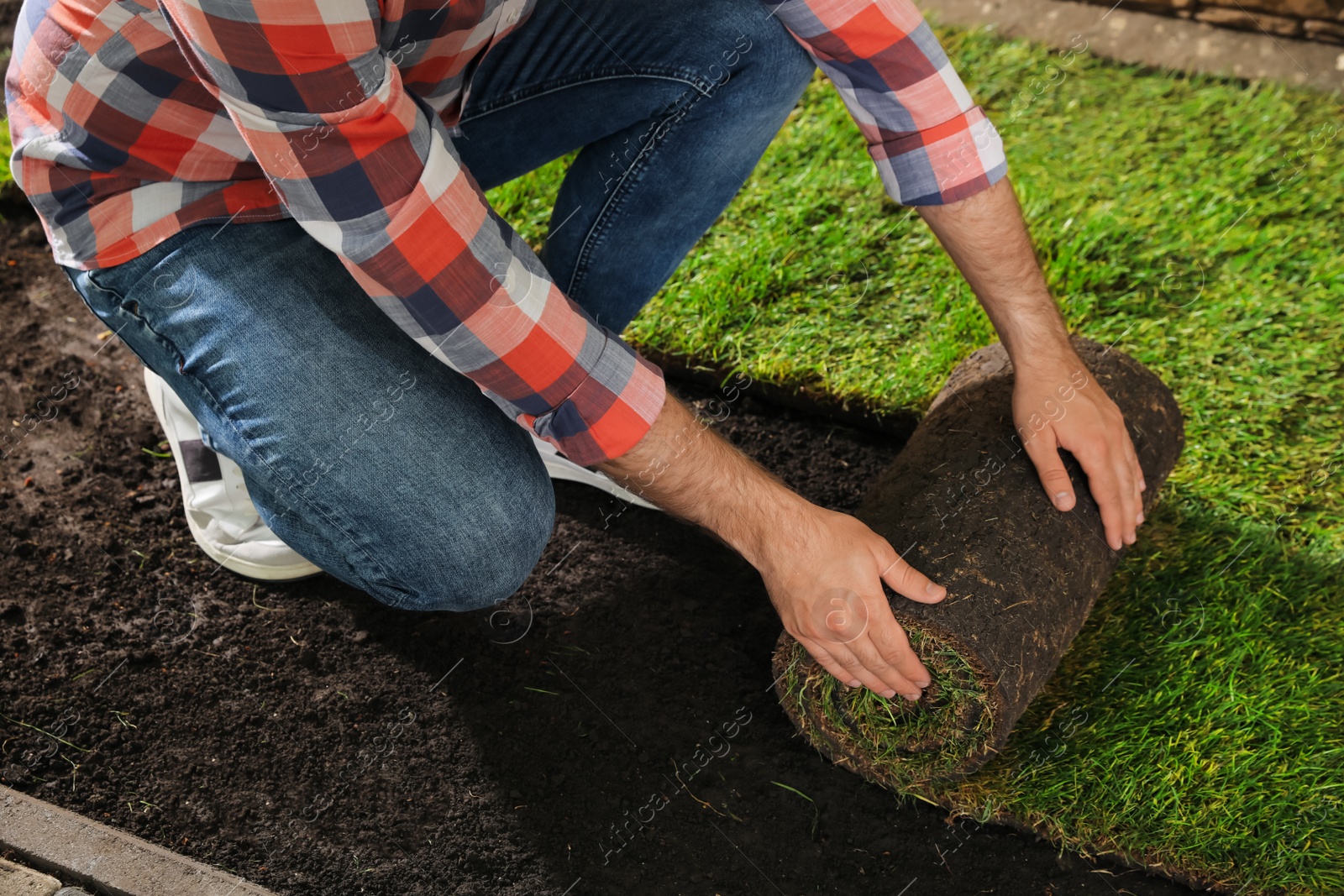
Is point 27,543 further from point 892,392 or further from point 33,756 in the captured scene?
point 892,392

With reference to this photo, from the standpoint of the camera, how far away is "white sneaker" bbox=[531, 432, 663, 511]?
236 centimetres

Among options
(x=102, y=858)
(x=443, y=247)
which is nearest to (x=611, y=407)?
(x=443, y=247)

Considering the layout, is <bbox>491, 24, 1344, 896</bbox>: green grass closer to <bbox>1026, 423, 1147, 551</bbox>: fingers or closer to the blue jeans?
<bbox>1026, 423, 1147, 551</bbox>: fingers

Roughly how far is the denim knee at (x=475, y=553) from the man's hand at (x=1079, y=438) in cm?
94

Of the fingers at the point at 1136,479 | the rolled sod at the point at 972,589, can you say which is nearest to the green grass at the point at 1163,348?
the rolled sod at the point at 972,589

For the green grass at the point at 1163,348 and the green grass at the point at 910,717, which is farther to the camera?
the green grass at the point at 1163,348

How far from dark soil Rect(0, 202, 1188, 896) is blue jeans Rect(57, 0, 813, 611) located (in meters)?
0.31

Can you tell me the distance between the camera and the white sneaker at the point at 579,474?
92.7 inches

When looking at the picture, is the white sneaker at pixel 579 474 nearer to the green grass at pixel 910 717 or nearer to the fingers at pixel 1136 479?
the green grass at pixel 910 717

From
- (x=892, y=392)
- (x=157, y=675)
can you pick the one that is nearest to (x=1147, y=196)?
(x=892, y=392)

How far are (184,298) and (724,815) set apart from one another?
1390mm

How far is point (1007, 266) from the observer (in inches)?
72.6

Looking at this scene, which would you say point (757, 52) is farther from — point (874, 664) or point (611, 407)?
point (874, 664)

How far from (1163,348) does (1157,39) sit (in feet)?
5.63
